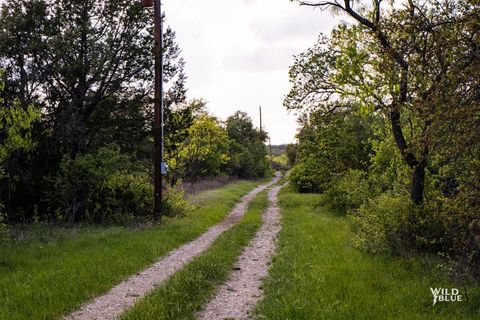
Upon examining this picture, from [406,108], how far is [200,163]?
33.6 meters

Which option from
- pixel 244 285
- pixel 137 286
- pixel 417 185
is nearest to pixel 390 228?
pixel 417 185

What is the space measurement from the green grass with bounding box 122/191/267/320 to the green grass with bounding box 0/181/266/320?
1.35 meters

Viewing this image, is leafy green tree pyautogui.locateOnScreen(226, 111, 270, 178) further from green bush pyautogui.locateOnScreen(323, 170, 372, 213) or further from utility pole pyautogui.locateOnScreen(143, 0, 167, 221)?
utility pole pyautogui.locateOnScreen(143, 0, 167, 221)

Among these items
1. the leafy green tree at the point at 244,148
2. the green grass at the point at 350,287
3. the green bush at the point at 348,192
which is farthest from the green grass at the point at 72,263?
the leafy green tree at the point at 244,148

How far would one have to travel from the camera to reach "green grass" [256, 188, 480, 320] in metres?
6.15

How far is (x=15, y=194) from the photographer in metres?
16.1

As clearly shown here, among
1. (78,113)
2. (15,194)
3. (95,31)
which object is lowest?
(15,194)

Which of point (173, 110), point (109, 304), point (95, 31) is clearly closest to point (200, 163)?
point (173, 110)

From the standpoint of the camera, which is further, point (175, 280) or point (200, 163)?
point (200, 163)

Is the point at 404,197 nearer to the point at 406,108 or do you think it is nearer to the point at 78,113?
the point at 406,108

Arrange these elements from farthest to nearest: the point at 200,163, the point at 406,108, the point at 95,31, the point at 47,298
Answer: the point at 200,163 < the point at 95,31 < the point at 406,108 < the point at 47,298

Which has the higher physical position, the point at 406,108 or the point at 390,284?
the point at 406,108

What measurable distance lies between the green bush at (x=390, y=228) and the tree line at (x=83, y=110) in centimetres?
991

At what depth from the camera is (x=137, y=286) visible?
27.5 ft
